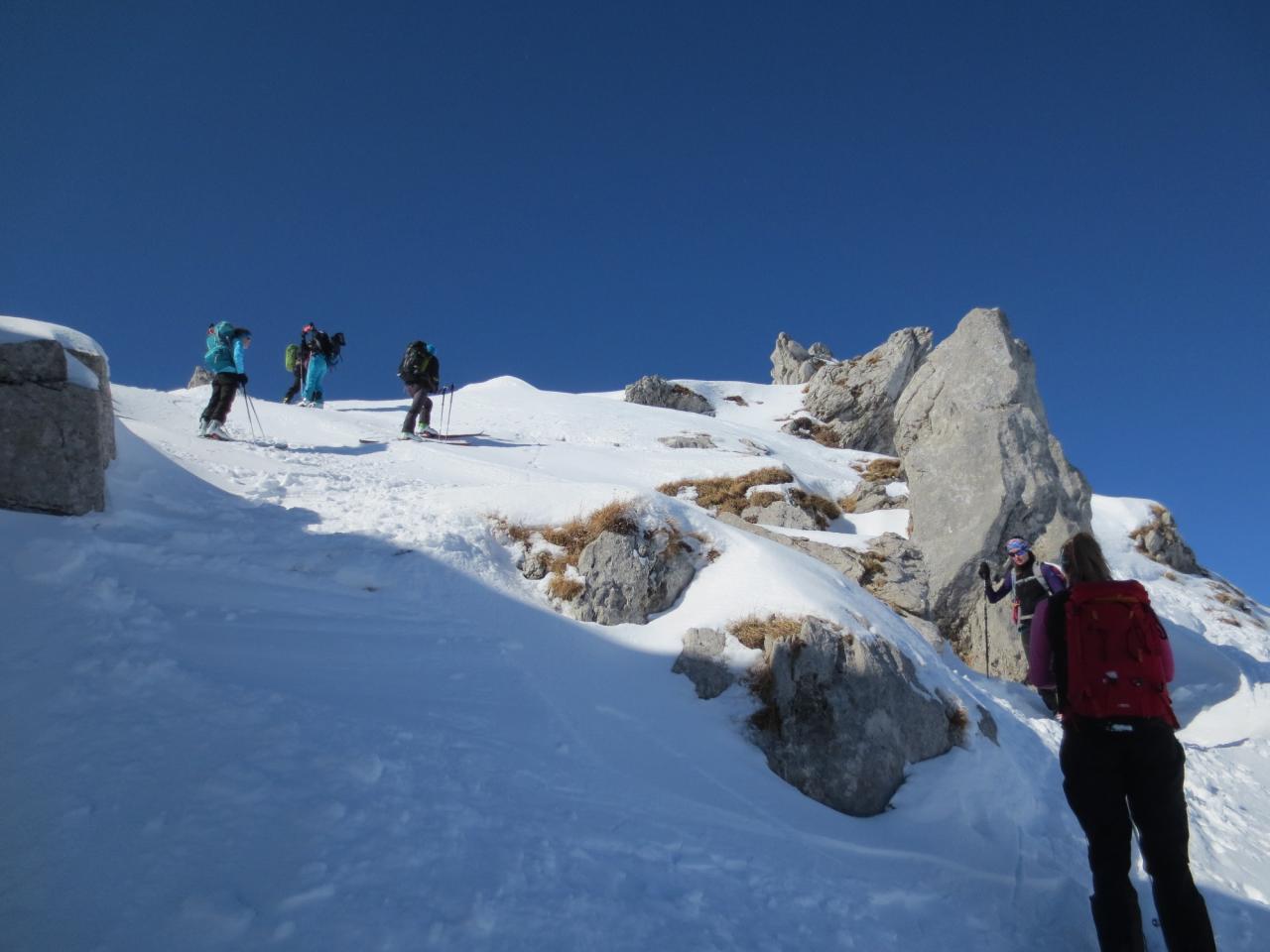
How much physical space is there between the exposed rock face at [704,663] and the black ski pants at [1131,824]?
3.28 metres

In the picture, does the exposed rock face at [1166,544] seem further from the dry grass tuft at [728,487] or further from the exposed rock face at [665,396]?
the exposed rock face at [665,396]

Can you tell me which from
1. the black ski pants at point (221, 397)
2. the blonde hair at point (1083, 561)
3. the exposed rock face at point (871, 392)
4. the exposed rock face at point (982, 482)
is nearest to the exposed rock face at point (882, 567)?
the exposed rock face at point (982, 482)

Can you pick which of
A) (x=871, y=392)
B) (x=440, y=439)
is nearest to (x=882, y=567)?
(x=440, y=439)

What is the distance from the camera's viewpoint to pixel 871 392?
1918 inches

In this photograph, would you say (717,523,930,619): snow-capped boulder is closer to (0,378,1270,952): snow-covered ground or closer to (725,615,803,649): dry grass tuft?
(0,378,1270,952): snow-covered ground

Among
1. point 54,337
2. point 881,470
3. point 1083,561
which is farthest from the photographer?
point 881,470

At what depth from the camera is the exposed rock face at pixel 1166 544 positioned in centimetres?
2638

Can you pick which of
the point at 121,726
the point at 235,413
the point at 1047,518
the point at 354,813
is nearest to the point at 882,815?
the point at 354,813

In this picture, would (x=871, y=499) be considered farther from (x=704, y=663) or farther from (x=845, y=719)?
(x=704, y=663)

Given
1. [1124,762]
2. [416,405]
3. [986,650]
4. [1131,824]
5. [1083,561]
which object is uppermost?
[416,405]

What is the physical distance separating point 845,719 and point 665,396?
51830 mm

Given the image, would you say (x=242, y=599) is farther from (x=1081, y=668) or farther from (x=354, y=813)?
(x=1081, y=668)

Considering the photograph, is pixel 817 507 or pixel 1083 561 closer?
pixel 1083 561

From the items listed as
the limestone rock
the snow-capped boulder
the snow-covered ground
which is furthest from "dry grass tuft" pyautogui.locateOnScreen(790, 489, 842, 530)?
the snow-covered ground
